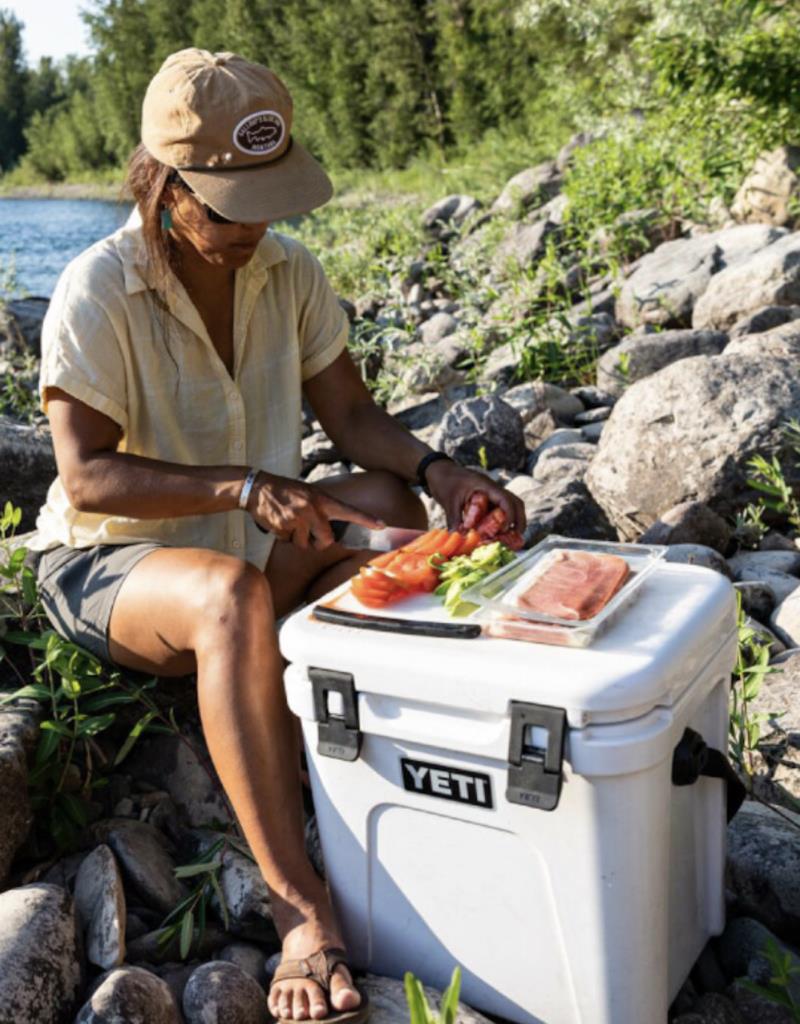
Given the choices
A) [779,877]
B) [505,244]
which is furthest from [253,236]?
[505,244]

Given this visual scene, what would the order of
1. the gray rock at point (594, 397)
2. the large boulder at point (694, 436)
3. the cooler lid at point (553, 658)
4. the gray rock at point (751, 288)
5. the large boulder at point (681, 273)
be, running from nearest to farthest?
the cooler lid at point (553, 658), the large boulder at point (694, 436), the gray rock at point (594, 397), the gray rock at point (751, 288), the large boulder at point (681, 273)

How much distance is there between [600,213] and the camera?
6.86 m

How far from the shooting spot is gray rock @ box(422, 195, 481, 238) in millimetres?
10844

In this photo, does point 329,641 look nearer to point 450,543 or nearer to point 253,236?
point 450,543

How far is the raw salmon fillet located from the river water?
578 cm

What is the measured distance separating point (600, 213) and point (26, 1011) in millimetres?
6023

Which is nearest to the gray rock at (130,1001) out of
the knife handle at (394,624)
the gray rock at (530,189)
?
the knife handle at (394,624)

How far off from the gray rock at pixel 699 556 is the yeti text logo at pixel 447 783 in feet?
4.69

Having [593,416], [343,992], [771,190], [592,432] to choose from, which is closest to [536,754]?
[343,992]

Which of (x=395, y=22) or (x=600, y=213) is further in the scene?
(x=395, y=22)

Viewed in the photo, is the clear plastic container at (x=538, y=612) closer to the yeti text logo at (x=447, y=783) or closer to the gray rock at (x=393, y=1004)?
the yeti text logo at (x=447, y=783)

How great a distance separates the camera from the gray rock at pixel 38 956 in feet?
5.37

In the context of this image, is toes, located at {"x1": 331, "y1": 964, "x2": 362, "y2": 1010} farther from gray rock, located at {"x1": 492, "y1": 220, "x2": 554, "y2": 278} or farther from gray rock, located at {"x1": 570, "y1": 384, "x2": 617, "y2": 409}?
gray rock, located at {"x1": 492, "y1": 220, "x2": 554, "y2": 278}

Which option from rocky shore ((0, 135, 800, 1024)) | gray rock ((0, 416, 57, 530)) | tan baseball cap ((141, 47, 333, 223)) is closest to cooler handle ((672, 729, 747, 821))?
rocky shore ((0, 135, 800, 1024))
